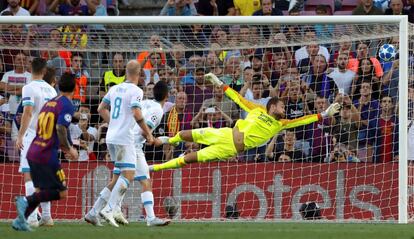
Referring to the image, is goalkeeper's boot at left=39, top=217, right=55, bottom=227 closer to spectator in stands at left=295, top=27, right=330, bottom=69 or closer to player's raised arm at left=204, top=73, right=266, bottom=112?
player's raised arm at left=204, top=73, right=266, bottom=112

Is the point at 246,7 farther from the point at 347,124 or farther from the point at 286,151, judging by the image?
the point at 347,124

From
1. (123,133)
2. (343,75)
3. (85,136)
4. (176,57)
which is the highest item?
(176,57)

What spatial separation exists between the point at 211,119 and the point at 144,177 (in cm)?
363

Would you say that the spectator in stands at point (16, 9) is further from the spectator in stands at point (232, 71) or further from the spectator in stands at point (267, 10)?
the spectator in stands at point (232, 71)

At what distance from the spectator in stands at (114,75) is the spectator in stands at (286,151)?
8.63 feet

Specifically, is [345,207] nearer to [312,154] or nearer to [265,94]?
[312,154]

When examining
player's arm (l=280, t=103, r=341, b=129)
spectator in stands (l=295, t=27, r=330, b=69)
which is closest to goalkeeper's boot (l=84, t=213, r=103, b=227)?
player's arm (l=280, t=103, r=341, b=129)

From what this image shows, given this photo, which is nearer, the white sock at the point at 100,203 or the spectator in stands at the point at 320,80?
the white sock at the point at 100,203

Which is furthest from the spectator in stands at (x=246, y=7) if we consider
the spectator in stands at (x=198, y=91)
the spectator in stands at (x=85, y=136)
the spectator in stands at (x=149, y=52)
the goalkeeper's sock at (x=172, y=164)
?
the goalkeeper's sock at (x=172, y=164)

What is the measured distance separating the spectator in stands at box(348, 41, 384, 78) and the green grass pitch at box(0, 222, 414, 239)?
12.1ft

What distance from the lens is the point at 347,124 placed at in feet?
58.9

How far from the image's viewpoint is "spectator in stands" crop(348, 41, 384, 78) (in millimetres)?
17969

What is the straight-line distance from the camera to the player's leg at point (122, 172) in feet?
47.9

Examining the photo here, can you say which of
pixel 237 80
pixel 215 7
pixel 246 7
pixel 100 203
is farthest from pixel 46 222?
pixel 246 7
